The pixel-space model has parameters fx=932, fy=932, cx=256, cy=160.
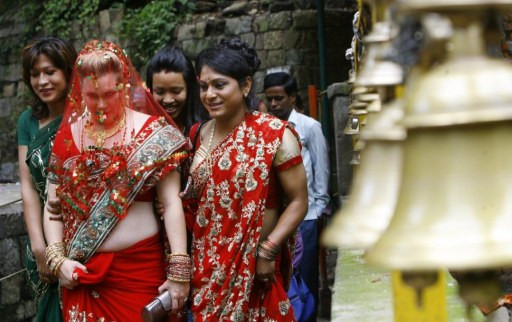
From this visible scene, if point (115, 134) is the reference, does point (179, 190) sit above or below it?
below

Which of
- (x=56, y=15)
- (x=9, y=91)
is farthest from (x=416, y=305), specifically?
(x=9, y=91)

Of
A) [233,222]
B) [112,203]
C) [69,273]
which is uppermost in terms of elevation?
[112,203]

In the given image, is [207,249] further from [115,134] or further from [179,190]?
[115,134]

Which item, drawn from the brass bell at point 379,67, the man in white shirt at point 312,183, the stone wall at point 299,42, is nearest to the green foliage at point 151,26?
the stone wall at point 299,42

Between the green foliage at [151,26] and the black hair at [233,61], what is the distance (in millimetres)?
8862

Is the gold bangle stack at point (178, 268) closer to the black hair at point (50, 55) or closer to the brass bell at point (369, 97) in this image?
the black hair at point (50, 55)

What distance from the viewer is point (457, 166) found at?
3.47ft

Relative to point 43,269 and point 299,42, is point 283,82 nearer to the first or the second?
point 43,269

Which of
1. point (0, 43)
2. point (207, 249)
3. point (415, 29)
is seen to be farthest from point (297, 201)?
point (0, 43)

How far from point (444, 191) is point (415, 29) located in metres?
0.19

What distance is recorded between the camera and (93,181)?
12.8 feet

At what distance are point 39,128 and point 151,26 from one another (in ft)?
28.8

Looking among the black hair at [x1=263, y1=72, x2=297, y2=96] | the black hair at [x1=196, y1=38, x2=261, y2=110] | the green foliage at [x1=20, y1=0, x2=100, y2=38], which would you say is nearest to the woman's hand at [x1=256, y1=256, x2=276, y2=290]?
the black hair at [x1=196, y1=38, x2=261, y2=110]

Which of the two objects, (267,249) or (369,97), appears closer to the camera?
(369,97)
